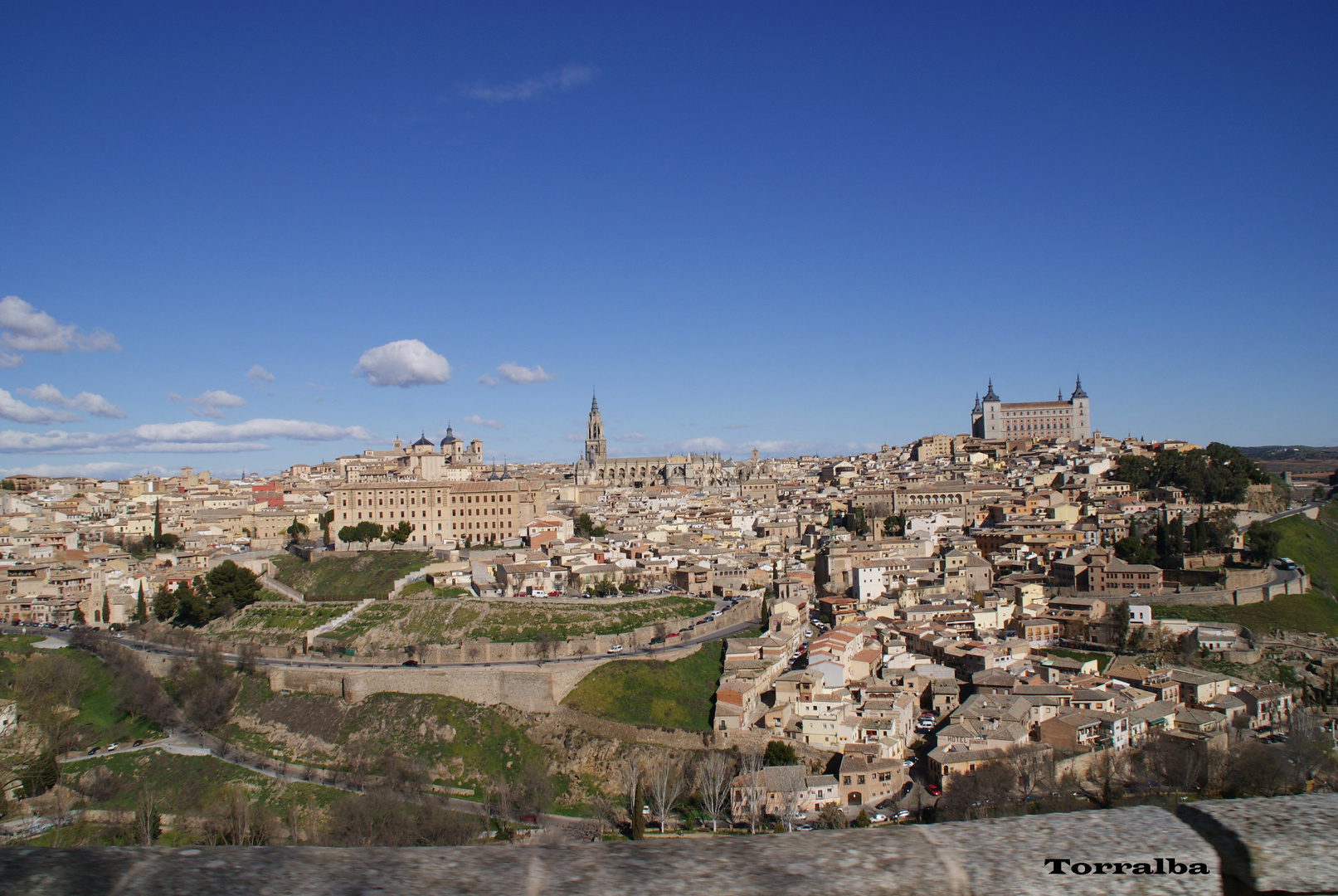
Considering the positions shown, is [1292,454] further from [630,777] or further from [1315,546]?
[630,777]

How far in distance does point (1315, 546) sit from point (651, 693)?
1160 inches

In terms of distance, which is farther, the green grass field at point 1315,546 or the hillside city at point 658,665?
the green grass field at point 1315,546

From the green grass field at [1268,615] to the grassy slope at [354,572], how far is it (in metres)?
25.1

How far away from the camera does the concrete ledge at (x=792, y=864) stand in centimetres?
130

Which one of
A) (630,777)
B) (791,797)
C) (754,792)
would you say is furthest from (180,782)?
(791,797)

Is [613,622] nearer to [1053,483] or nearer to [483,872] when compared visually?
[483,872]

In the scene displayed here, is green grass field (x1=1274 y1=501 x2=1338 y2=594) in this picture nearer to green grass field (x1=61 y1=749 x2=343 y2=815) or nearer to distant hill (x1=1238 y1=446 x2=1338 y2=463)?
green grass field (x1=61 y1=749 x2=343 y2=815)

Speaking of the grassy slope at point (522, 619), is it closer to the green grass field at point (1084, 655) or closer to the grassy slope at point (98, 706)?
the grassy slope at point (98, 706)

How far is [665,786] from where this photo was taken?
18.7 metres

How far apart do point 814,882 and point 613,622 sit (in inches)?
1004

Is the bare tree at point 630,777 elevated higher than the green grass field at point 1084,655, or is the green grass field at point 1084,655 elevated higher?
the green grass field at point 1084,655

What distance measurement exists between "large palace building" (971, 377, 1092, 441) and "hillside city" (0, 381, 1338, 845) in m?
24.6

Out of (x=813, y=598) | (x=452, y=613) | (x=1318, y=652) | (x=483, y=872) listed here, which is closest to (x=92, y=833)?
(x=452, y=613)

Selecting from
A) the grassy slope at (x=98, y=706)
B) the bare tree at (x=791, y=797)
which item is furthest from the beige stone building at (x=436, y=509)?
the bare tree at (x=791, y=797)
